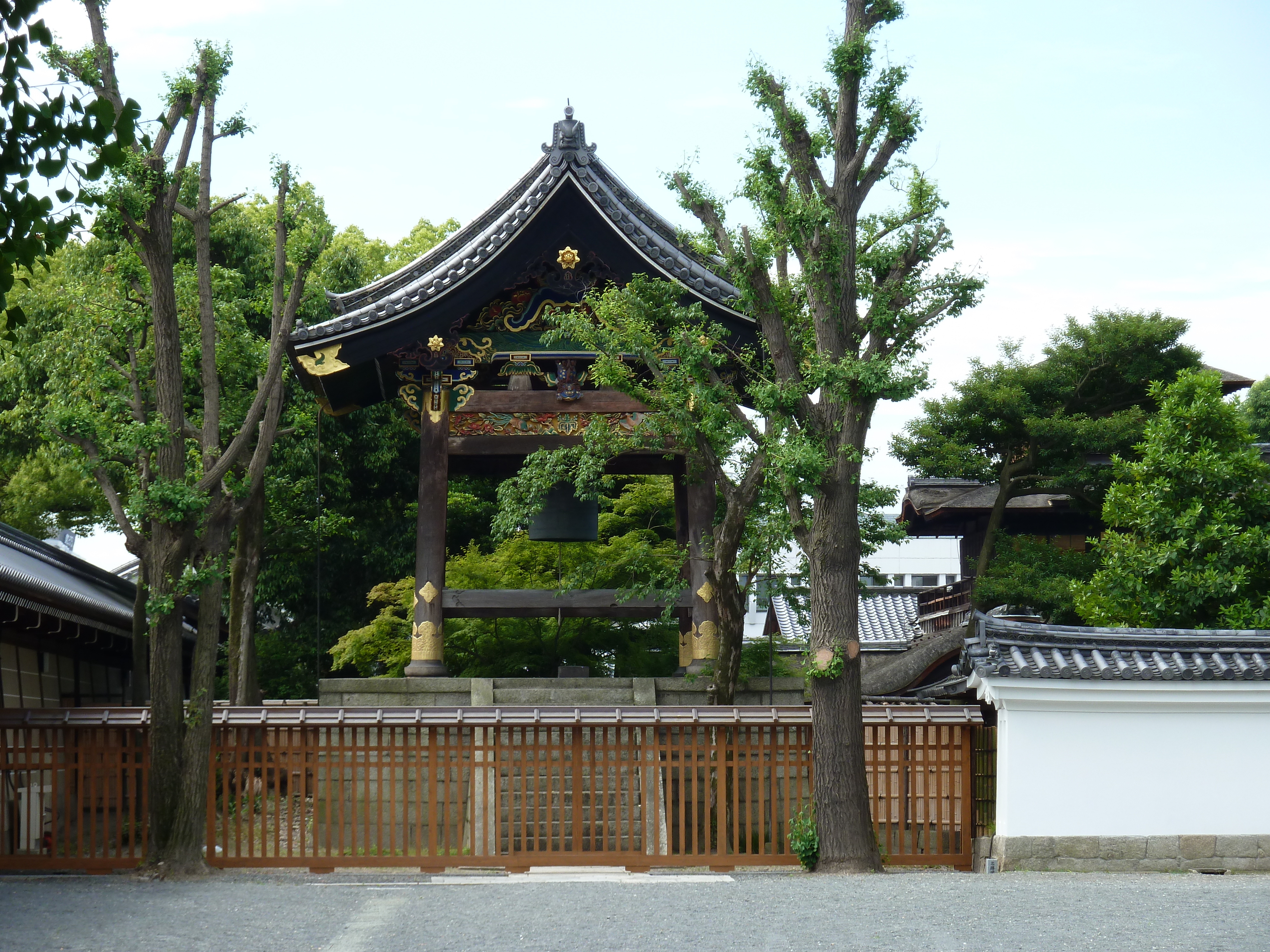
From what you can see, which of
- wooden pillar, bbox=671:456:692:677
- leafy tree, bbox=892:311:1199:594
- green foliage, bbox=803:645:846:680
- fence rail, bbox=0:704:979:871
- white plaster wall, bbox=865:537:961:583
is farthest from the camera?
white plaster wall, bbox=865:537:961:583

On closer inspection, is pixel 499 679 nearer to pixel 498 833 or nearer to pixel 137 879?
pixel 498 833

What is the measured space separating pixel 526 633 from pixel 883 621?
14965mm

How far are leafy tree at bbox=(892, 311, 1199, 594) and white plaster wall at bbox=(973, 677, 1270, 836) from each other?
9288mm

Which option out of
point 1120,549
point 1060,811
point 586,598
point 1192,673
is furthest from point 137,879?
point 1120,549

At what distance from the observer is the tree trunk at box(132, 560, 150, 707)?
1883 cm

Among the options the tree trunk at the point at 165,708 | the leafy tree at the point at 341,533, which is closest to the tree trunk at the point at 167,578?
the tree trunk at the point at 165,708

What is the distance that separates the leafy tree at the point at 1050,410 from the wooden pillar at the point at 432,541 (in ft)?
32.1

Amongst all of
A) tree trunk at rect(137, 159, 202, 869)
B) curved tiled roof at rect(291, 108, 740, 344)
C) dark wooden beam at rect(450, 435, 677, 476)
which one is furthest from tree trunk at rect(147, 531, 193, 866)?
dark wooden beam at rect(450, 435, 677, 476)

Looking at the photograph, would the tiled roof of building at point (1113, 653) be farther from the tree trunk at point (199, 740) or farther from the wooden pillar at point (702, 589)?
the tree trunk at point (199, 740)

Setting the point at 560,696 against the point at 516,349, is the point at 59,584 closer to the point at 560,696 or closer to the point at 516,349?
the point at 516,349

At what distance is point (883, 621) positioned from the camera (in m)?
31.3

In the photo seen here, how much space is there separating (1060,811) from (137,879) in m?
8.05

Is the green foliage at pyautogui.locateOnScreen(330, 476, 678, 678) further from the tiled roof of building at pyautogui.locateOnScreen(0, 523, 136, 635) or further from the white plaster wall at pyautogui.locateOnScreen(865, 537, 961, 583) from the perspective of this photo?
the white plaster wall at pyautogui.locateOnScreen(865, 537, 961, 583)

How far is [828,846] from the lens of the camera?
1076 centimetres
